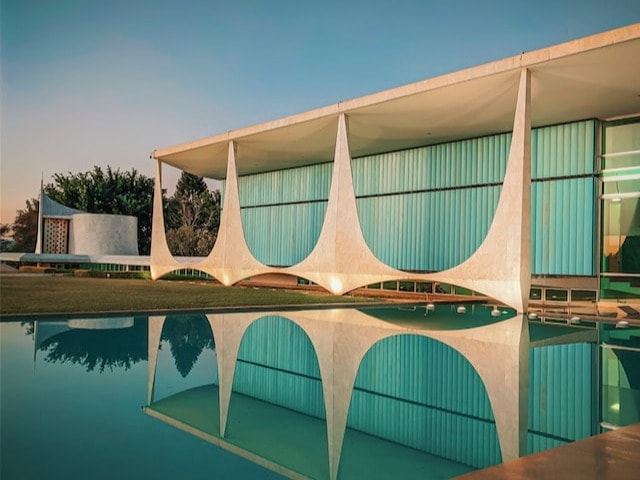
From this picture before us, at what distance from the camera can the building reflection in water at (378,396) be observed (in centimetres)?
418

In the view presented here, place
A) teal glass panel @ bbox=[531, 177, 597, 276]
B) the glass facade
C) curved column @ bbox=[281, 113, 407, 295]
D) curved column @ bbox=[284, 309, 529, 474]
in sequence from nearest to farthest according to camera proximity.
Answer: curved column @ bbox=[284, 309, 529, 474], the glass facade, teal glass panel @ bbox=[531, 177, 597, 276], curved column @ bbox=[281, 113, 407, 295]

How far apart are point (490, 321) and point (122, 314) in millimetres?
8015

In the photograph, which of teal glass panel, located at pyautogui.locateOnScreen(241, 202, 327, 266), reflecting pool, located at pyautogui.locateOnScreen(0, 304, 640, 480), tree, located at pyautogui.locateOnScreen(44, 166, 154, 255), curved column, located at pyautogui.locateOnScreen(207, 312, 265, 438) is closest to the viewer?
reflecting pool, located at pyautogui.locateOnScreen(0, 304, 640, 480)

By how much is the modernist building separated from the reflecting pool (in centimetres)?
634

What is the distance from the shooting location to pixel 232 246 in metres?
23.9

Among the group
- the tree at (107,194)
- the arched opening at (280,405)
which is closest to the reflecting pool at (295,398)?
the arched opening at (280,405)

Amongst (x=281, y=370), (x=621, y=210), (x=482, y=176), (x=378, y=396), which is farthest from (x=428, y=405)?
(x=482, y=176)

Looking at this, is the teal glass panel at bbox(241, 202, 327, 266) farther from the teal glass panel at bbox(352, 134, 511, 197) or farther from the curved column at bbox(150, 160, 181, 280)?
the curved column at bbox(150, 160, 181, 280)

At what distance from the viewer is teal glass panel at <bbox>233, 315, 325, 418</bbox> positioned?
231 inches

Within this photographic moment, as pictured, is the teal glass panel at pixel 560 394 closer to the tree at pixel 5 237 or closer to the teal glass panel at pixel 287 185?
the teal glass panel at pixel 287 185

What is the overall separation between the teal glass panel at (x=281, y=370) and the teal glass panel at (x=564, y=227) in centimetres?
1082

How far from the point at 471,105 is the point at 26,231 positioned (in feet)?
166

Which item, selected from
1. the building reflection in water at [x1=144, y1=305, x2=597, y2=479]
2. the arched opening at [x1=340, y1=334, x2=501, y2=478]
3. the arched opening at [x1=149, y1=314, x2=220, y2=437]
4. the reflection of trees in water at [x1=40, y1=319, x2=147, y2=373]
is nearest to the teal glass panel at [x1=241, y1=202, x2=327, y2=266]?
the arched opening at [x1=149, y1=314, x2=220, y2=437]

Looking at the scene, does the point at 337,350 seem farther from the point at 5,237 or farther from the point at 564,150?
the point at 5,237
